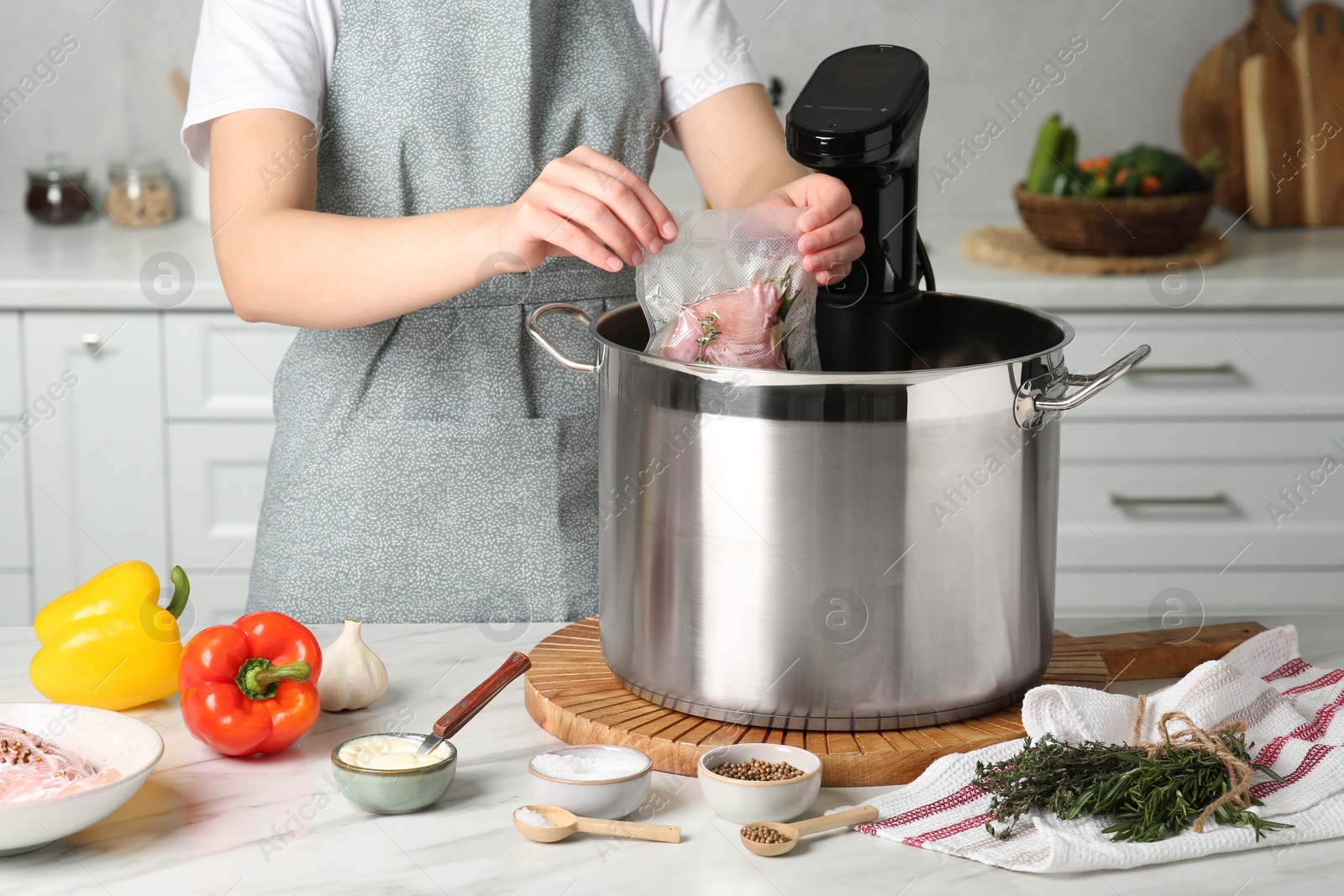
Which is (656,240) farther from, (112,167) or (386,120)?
(112,167)

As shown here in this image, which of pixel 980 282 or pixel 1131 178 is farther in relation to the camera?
pixel 1131 178

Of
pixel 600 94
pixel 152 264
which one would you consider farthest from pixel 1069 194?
pixel 152 264

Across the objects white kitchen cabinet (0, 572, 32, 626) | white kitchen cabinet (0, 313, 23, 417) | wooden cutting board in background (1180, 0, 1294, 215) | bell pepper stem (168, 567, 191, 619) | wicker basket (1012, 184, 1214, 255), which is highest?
wooden cutting board in background (1180, 0, 1294, 215)

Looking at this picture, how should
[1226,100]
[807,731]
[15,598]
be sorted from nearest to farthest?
[807,731], [15,598], [1226,100]

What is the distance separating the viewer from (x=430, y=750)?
2.49 ft

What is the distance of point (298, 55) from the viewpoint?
111 centimetres

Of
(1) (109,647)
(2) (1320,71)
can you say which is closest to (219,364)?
(1) (109,647)

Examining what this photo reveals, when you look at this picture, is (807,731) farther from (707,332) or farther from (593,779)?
(707,332)

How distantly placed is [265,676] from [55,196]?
186 centimetres

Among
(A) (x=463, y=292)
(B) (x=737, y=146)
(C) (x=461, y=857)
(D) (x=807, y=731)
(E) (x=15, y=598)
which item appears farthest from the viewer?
(E) (x=15, y=598)

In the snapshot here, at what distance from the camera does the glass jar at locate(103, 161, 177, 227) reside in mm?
2357

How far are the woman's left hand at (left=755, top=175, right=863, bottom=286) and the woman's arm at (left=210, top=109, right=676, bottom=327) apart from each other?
0.32 feet

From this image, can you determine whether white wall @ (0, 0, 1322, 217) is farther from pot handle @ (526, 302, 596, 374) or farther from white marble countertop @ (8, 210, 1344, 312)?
pot handle @ (526, 302, 596, 374)

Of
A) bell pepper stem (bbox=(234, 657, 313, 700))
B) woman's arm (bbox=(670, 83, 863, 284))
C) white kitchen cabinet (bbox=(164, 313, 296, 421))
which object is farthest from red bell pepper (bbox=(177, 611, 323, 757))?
white kitchen cabinet (bbox=(164, 313, 296, 421))
